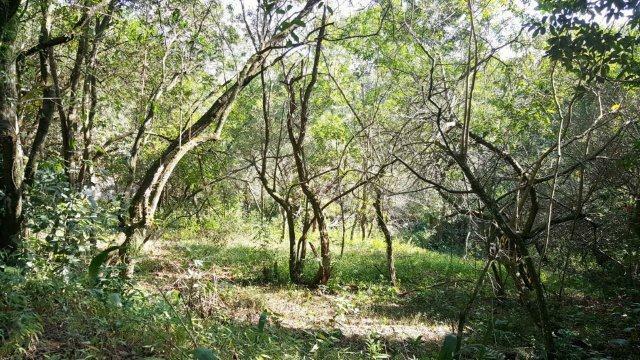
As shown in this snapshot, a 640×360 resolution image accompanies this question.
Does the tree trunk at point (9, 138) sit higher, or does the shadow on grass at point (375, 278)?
the tree trunk at point (9, 138)

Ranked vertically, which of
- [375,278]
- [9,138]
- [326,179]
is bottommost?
[375,278]

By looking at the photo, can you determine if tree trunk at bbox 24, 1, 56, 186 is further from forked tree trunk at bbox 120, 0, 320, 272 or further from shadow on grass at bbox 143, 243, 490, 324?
shadow on grass at bbox 143, 243, 490, 324

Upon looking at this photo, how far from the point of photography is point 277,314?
492cm

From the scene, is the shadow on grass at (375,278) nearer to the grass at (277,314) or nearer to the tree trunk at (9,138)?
the grass at (277,314)

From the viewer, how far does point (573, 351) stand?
529 cm

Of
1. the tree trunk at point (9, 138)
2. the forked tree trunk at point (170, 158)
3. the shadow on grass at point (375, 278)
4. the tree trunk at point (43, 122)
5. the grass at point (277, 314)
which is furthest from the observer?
the shadow on grass at point (375, 278)

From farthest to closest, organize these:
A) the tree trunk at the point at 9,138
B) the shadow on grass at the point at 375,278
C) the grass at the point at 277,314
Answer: the shadow on grass at the point at 375,278 < the tree trunk at the point at 9,138 < the grass at the point at 277,314

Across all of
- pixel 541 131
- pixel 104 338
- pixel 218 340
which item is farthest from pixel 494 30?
pixel 104 338

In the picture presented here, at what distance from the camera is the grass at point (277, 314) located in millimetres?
3406

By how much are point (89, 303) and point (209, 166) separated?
6.68 metres

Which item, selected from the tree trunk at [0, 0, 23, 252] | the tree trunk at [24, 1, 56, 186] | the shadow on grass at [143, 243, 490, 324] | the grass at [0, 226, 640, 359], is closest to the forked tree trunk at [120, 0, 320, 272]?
the grass at [0, 226, 640, 359]

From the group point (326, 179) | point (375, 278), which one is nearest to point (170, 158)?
point (375, 278)

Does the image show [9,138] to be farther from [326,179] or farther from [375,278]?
[326,179]

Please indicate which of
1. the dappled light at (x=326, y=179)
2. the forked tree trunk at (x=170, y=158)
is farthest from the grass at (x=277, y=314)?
the forked tree trunk at (x=170, y=158)
